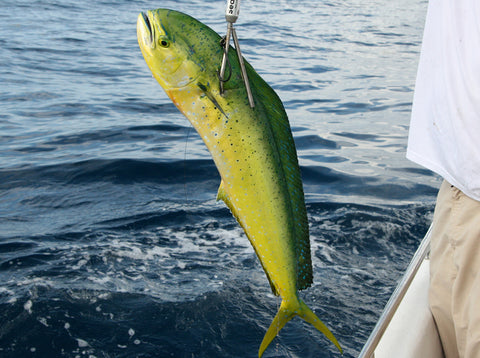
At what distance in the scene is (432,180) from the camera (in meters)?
5.79

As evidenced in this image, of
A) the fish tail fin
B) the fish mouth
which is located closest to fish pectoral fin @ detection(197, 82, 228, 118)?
the fish mouth

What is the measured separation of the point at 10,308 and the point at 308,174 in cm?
357

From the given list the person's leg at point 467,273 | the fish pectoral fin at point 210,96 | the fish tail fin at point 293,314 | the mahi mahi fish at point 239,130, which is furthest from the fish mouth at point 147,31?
the person's leg at point 467,273

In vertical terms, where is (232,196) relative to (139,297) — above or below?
above

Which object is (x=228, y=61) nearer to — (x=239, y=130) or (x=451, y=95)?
(x=239, y=130)

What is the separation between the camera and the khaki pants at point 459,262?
66.7 inches

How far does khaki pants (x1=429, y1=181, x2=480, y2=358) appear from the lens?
1695 mm

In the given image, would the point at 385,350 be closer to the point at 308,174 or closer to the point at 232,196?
the point at 232,196

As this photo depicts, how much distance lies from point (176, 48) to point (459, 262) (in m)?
1.31

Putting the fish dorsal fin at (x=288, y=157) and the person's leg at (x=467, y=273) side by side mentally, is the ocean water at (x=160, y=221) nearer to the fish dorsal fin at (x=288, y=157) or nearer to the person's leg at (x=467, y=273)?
the person's leg at (x=467, y=273)

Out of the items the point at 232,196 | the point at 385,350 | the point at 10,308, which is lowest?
the point at 10,308

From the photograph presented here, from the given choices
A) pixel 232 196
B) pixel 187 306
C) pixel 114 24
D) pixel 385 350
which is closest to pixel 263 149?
pixel 232 196

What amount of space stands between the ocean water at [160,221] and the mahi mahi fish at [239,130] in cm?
208

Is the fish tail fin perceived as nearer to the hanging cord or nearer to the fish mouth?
the hanging cord
